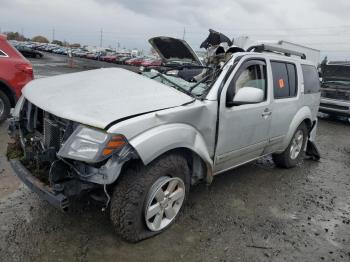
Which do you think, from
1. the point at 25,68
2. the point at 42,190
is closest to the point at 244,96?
the point at 42,190

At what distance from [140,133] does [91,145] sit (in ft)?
1.30

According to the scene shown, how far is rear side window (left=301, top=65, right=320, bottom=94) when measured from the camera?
5.26 meters

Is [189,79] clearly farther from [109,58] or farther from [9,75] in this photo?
[109,58]

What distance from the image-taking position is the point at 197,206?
380cm

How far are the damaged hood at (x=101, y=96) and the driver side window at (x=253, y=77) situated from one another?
0.82 m

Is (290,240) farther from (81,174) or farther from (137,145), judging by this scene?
(81,174)

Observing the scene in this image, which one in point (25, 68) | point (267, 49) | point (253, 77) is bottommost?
point (25, 68)

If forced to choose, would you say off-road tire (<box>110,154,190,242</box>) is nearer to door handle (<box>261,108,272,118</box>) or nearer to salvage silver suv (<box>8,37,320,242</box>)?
salvage silver suv (<box>8,37,320,242</box>)

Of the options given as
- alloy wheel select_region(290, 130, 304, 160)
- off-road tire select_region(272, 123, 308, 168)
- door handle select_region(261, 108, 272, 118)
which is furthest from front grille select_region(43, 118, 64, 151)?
alloy wheel select_region(290, 130, 304, 160)

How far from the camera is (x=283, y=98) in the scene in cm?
457

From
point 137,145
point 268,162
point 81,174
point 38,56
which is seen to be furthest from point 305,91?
point 38,56

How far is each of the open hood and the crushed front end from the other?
275 cm

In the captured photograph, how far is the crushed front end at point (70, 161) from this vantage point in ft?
8.23

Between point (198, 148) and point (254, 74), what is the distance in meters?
1.39
